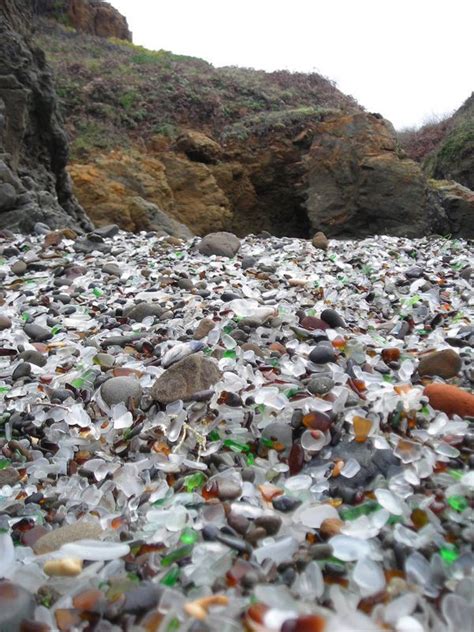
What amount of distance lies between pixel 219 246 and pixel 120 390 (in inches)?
106

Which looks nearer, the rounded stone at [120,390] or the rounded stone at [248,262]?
the rounded stone at [120,390]

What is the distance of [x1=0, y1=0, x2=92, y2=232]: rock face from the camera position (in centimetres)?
489

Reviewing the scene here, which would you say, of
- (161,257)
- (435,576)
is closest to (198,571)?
(435,576)

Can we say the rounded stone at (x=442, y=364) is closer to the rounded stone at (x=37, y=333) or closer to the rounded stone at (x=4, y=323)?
the rounded stone at (x=37, y=333)

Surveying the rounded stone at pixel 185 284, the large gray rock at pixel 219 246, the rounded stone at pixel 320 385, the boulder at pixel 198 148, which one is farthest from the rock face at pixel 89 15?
the rounded stone at pixel 320 385

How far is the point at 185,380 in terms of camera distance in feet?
5.38

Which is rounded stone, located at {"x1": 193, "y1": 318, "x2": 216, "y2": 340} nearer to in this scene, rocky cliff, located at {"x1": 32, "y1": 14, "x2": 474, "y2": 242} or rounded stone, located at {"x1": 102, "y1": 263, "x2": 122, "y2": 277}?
rounded stone, located at {"x1": 102, "y1": 263, "x2": 122, "y2": 277}

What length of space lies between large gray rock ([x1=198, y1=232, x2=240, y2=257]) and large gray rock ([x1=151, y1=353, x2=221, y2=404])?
258 cm

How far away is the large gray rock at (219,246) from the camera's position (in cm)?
420

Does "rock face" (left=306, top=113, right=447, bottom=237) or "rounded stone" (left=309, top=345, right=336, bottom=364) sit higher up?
"rock face" (left=306, top=113, right=447, bottom=237)

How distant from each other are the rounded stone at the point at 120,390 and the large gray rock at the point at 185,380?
70 mm

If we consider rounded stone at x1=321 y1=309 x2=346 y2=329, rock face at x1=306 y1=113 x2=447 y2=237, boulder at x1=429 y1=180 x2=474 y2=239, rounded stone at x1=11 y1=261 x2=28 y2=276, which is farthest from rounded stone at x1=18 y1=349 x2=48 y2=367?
boulder at x1=429 y1=180 x2=474 y2=239

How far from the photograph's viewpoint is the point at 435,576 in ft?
2.95

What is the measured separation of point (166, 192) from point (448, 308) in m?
6.21
